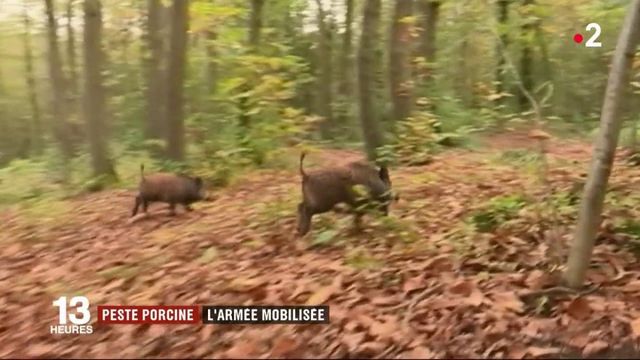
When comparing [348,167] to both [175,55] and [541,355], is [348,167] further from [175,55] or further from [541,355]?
[175,55]

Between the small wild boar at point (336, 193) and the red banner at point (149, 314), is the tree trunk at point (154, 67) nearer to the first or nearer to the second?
the small wild boar at point (336, 193)

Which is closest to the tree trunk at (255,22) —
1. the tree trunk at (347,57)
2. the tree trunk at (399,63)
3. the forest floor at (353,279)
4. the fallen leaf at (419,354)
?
the tree trunk at (399,63)

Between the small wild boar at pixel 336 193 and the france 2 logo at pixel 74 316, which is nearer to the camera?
the france 2 logo at pixel 74 316

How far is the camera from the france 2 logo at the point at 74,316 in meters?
4.27

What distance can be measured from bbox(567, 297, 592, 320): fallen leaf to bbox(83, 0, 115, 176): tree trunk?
25.9ft

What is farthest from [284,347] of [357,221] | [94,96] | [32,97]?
[32,97]

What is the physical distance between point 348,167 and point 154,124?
7.63m

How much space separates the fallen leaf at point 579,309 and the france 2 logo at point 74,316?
270 centimetres

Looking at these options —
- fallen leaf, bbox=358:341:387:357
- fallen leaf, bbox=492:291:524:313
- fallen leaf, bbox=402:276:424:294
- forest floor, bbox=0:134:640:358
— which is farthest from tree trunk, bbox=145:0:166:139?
fallen leaf, bbox=358:341:387:357

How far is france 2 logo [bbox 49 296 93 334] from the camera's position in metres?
4.27

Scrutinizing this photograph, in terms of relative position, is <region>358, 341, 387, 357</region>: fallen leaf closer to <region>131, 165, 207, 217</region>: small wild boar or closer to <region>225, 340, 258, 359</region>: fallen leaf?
<region>225, 340, 258, 359</region>: fallen leaf

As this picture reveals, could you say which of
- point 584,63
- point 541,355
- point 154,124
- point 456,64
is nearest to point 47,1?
point 154,124

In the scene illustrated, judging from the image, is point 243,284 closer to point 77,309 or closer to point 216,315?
point 216,315

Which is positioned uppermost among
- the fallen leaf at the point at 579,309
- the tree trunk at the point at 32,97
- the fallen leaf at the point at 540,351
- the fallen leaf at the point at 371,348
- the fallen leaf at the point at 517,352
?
the fallen leaf at the point at 579,309
